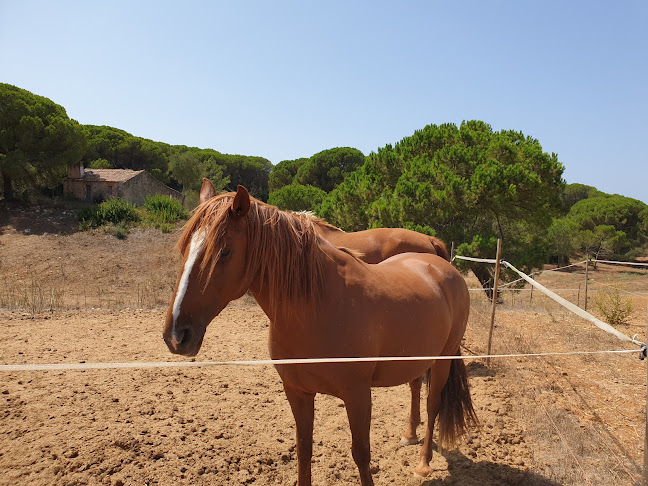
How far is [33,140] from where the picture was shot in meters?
20.2

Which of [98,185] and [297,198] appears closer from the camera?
[98,185]

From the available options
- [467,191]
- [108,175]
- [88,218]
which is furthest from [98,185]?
[467,191]

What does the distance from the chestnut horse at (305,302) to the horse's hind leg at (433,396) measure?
0.44 m

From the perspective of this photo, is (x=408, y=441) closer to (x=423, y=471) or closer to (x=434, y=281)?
(x=423, y=471)

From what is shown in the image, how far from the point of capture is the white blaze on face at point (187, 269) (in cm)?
171

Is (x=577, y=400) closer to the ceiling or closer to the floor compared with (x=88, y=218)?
closer to the floor

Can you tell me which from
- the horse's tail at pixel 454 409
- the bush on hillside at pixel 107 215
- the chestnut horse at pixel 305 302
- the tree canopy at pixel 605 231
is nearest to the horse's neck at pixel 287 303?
the chestnut horse at pixel 305 302

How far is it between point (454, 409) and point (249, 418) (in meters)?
1.92

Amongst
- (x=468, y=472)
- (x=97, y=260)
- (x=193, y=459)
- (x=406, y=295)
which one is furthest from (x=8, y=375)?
(x=97, y=260)

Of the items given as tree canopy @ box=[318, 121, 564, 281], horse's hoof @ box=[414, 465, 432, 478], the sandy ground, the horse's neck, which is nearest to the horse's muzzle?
the horse's neck

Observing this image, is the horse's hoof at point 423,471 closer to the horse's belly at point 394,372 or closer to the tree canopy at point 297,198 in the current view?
the horse's belly at point 394,372

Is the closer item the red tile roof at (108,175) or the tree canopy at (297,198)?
the red tile roof at (108,175)

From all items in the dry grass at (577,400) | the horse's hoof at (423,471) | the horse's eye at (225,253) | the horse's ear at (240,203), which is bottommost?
the horse's hoof at (423,471)

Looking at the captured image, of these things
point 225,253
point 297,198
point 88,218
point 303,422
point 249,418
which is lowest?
point 249,418
